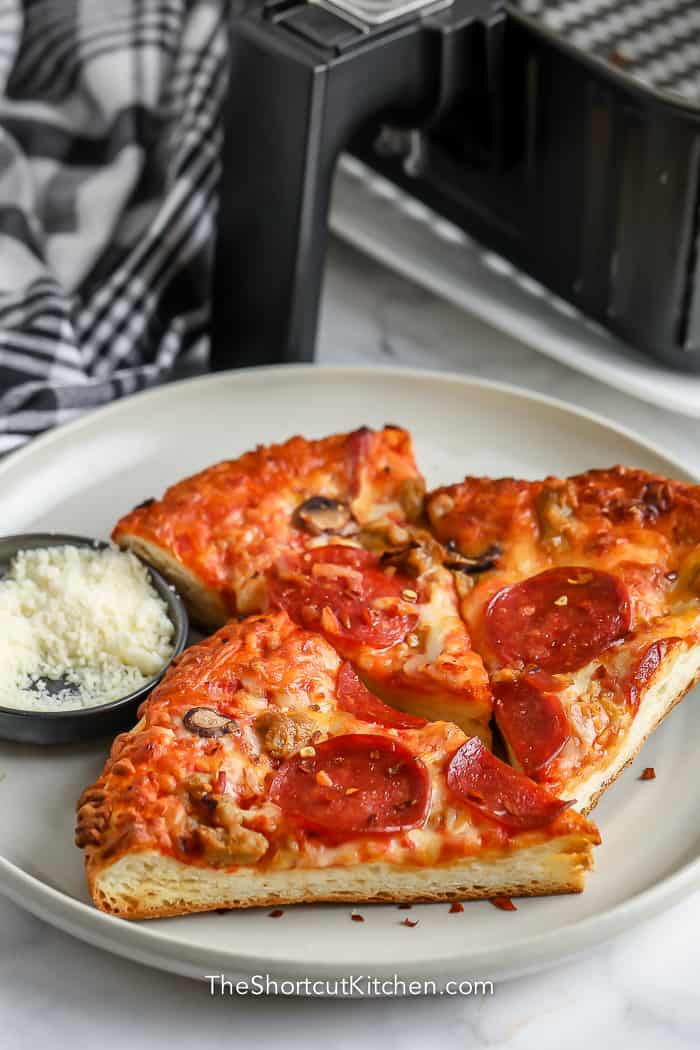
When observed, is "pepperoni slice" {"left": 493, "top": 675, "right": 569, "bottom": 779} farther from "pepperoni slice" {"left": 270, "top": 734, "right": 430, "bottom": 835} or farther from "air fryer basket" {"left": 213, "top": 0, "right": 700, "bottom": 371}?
"air fryer basket" {"left": 213, "top": 0, "right": 700, "bottom": 371}

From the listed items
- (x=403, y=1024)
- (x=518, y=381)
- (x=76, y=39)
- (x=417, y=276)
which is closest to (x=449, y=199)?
(x=417, y=276)

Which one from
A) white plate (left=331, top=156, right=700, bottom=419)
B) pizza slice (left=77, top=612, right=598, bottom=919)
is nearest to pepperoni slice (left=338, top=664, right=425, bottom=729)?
pizza slice (left=77, top=612, right=598, bottom=919)

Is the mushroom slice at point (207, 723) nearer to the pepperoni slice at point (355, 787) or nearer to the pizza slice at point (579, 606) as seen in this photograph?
the pepperoni slice at point (355, 787)

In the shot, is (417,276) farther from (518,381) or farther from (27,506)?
(27,506)

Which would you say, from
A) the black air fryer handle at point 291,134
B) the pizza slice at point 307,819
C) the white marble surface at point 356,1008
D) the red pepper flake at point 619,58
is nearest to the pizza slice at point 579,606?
the pizza slice at point 307,819

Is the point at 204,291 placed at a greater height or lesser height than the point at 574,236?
lesser
